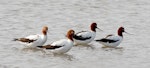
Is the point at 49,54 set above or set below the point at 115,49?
above

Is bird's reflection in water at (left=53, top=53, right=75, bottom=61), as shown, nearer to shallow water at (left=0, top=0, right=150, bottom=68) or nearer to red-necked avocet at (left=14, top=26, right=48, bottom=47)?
shallow water at (left=0, top=0, right=150, bottom=68)

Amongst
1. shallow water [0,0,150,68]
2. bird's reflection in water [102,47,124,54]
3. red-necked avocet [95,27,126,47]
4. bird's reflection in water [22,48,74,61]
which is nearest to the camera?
shallow water [0,0,150,68]

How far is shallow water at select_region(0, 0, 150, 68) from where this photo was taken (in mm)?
18211

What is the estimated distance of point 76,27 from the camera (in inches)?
938

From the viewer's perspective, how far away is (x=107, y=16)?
2609 centimetres

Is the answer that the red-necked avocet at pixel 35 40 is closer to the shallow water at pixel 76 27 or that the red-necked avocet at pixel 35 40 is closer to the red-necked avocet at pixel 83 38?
the shallow water at pixel 76 27

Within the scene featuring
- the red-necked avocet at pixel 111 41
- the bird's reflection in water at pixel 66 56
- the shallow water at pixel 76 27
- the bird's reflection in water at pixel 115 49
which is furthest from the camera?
the red-necked avocet at pixel 111 41

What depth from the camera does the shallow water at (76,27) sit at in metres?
18.2

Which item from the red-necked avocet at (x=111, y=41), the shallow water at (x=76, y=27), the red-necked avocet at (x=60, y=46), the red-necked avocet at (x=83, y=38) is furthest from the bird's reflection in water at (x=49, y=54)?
the red-necked avocet at (x=111, y=41)

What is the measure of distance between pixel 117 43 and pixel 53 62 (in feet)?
11.7

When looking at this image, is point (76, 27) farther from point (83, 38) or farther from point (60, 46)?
point (60, 46)

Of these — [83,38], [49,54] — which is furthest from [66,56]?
[83,38]

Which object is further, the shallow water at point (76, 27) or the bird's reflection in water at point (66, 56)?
the bird's reflection in water at point (66, 56)

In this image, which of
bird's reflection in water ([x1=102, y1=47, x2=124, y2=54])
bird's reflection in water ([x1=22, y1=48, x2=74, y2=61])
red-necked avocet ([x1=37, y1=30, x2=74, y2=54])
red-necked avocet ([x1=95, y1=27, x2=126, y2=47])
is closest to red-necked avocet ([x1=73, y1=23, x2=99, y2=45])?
red-necked avocet ([x1=95, y1=27, x2=126, y2=47])
